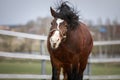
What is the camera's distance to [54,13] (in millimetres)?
5270

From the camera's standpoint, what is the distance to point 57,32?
16.0ft

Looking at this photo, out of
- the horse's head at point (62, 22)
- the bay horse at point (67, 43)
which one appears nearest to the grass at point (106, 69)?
the bay horse at point (67, 43)

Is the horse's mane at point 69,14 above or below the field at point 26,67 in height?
above

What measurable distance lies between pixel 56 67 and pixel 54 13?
82cm

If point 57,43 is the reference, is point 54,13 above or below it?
above

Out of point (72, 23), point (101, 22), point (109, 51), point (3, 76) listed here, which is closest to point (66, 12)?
point (72, 23)

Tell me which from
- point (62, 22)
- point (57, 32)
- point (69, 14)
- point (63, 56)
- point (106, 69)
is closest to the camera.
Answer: point (57, 32)

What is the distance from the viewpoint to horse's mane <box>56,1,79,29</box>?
5.33 metres

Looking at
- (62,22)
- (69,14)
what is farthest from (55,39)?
(69,14)

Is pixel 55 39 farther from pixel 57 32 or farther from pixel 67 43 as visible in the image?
pixel 67 43

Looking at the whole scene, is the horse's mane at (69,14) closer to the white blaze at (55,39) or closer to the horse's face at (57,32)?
the horse's face at (57,32)

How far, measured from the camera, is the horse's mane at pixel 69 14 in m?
5.33

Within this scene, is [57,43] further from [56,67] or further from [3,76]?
[3,76]

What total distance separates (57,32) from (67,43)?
45cm
